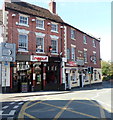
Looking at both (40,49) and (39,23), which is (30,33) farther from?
(40,49)

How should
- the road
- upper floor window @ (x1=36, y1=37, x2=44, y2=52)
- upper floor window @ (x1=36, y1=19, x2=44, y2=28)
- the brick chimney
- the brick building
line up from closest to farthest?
the road → the brick building → upper floor window @ (x1=36, y1=37, x2=44, y2=52) → upper floor window @ (x1=36, y1=19, x2=44, y2=28) → the brick chimney

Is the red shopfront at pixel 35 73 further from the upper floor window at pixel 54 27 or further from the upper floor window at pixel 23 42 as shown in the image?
the upper floor window at pixel 54 27

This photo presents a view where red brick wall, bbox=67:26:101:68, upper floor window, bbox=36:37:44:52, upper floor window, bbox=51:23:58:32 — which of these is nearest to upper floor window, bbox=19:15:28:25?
upper floor window, bbox=36:37:44:52

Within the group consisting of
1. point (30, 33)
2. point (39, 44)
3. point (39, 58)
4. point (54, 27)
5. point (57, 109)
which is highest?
point (54, 27)

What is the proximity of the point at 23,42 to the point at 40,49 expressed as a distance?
2417mm

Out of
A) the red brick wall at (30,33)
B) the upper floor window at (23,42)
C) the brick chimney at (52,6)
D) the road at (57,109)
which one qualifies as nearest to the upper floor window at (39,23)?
the red brick wall at (30,33)

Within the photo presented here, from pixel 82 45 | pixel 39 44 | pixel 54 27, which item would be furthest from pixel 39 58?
pixel 82 45

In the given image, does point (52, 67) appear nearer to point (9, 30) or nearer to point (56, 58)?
point (56, 58)

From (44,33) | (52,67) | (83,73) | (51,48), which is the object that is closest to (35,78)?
(52,67)

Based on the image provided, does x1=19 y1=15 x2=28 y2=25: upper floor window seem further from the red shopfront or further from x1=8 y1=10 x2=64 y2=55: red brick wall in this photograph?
the red shopfront

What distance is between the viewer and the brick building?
19.5 m

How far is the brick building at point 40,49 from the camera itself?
63.9ft

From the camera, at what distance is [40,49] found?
2183 cm

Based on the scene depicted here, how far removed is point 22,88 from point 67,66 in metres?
7.70
